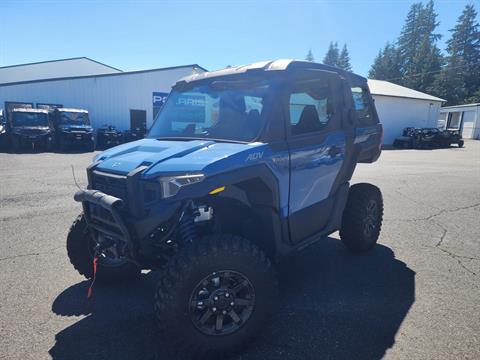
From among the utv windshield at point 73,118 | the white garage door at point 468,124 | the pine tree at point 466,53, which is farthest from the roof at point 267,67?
the pine tree at point 466,53

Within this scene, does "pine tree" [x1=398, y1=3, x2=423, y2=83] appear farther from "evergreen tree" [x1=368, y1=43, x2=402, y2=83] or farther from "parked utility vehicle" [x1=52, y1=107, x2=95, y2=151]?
"parked utility vehicle" [x1=52, y1=107, x2=95, y2=151]

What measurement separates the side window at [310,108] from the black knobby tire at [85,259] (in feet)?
7.79

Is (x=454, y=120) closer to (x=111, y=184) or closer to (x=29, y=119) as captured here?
(x=29, y=119)

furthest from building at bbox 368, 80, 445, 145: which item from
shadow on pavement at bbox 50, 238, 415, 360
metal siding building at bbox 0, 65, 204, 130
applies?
shadow on pavement at bbox 50, 238, 415, 360

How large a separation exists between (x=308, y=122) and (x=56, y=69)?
44776 mm

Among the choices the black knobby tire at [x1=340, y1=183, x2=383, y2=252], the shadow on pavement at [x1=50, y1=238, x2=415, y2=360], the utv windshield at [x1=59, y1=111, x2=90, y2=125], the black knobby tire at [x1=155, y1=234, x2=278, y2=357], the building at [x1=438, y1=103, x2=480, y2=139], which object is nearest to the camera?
the black knobby tire at [x1=155, y1=234, x2=278, y2=357]

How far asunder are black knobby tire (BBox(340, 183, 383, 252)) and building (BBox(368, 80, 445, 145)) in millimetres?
28708

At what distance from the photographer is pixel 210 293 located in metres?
2.45

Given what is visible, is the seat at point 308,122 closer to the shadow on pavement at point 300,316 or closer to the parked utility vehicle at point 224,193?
the parked utility vehicle at point 224,193

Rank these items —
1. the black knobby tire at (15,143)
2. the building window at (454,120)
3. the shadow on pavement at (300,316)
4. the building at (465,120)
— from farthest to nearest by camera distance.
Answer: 1. the building window at (454,120)
2. the building at (465,120)
3. the black knobby tire at (15,143)
4. the shadow on pavement at (300,316)

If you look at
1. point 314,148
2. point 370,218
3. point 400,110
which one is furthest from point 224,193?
point 400,110

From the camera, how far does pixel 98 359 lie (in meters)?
2.41

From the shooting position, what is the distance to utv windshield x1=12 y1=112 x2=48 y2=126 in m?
17.8

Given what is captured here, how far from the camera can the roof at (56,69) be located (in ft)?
114
